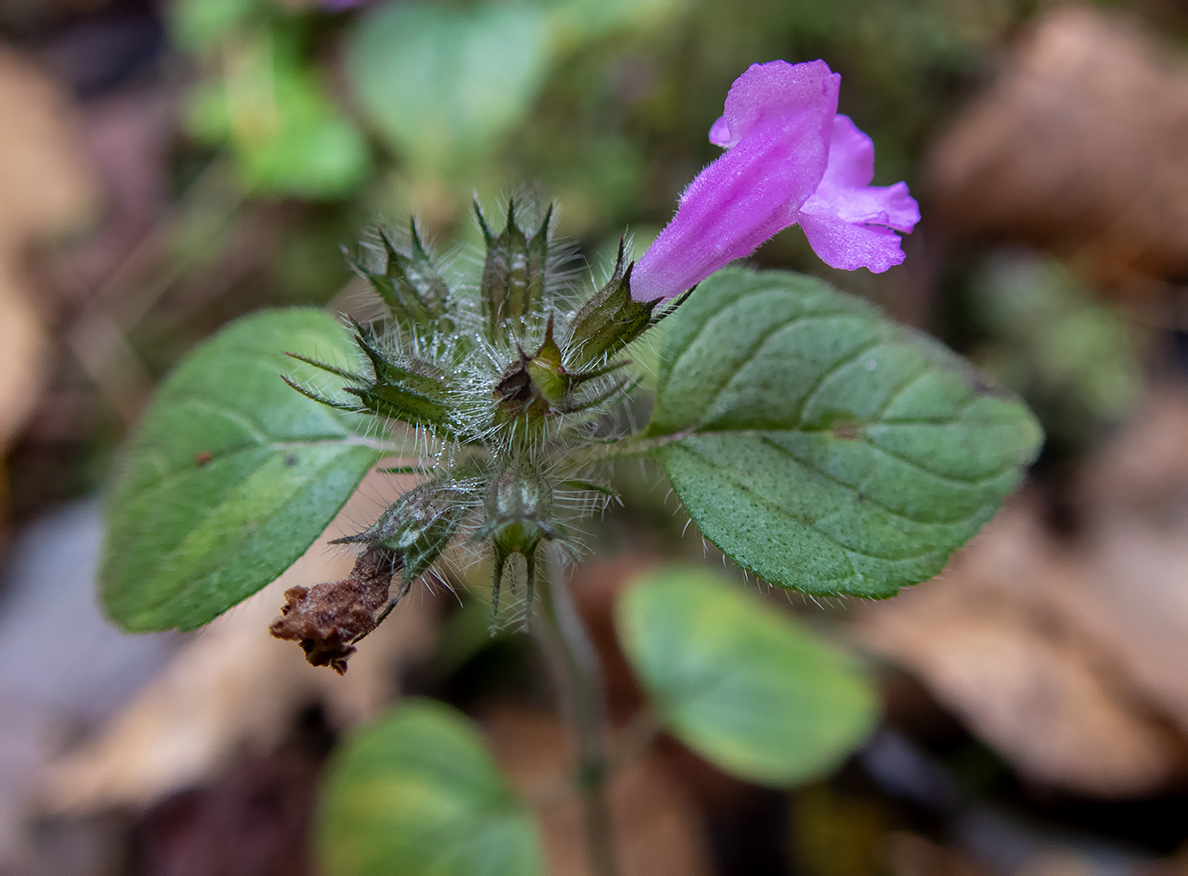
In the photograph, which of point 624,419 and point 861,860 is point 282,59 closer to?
point 624,419

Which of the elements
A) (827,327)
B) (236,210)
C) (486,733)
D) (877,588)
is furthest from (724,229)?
(236,210)

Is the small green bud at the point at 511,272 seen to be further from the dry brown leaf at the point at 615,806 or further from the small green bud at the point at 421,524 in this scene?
the dry brown leaf at the point at 615,806

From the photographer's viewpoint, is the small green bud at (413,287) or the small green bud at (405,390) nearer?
the small green bud at (405,390)

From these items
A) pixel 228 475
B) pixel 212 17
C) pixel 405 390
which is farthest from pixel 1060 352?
pixel 212 17

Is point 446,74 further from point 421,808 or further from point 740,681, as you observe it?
point 421,808

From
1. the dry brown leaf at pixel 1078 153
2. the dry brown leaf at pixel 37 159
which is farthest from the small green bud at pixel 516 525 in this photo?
the dry brown leaf at pixel 37 159

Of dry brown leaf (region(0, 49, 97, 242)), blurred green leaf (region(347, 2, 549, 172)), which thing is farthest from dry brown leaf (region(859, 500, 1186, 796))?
dry brown leaf (region(0, 49, 97, 242))
